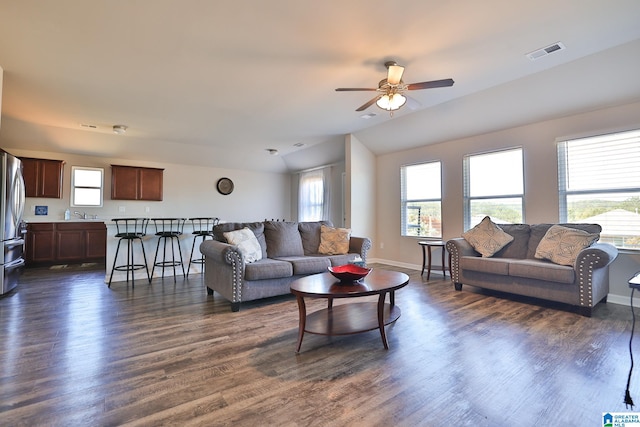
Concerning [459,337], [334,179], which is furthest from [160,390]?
[334,179]

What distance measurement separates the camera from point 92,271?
18.5 ft

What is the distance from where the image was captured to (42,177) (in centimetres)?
608

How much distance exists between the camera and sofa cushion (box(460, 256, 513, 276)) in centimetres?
377

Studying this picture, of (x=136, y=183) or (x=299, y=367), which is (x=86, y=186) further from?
(x=299, y=367)

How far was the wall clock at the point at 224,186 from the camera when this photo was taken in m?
8.11

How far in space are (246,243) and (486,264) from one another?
3089 mm

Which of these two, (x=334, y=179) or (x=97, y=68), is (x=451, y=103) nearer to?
(x=334, y=179)

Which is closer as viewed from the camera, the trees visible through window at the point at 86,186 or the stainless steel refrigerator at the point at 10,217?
the stainless steel refrigerator at the point at 10,217

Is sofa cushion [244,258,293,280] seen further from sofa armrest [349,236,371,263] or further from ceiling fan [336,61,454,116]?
ceiling fan [336,61,454,116]

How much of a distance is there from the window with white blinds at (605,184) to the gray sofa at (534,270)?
37 centimetres

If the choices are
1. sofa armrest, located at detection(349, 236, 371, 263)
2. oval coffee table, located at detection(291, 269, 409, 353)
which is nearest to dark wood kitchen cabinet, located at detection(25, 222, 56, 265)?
sofa armrest, located at detection(349, 236, 371, 263)

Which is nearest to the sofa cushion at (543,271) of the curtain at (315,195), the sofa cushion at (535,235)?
the sofa cushion at (535,235)

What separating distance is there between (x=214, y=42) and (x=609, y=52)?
157 inches

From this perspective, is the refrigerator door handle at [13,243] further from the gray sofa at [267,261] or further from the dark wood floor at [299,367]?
the gray sofa at [267,261]
